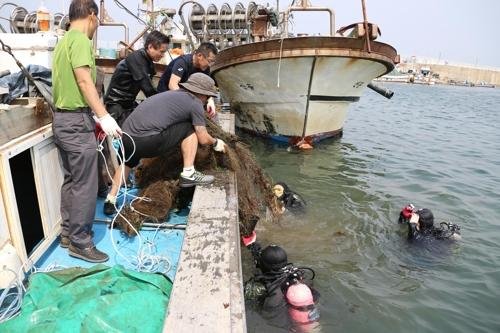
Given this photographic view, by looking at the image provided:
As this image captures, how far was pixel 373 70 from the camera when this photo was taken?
1047 cm

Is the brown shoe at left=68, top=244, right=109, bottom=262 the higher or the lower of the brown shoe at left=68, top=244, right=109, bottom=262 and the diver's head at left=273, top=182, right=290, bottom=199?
the higher

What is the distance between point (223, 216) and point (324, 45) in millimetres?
6769

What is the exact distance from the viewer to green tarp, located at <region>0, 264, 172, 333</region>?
81.4 inches

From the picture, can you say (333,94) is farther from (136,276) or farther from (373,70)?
(136,276)

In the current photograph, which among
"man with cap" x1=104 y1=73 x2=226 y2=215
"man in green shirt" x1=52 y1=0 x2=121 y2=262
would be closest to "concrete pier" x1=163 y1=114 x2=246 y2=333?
"man with cap" x1=104 y1=73 x2=226 y2=215

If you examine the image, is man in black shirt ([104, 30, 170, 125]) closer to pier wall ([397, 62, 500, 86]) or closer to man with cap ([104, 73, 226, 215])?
man with cap ([104, 73, 226, 215])

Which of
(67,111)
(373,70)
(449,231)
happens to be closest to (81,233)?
(67,111)

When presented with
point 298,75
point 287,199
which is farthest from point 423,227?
point 298,75

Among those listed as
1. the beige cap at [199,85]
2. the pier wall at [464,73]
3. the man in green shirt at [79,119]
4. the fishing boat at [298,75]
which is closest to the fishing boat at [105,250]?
the man in green shirt at [79,119]

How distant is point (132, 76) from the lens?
4.70 metres

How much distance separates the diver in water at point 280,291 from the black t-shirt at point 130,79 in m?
2.56

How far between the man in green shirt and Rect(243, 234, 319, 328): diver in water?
144cm

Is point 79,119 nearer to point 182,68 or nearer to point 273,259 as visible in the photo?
point 273,259

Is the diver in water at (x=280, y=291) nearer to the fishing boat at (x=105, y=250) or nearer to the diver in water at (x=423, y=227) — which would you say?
the fishing boat at (x=105, y=250)
